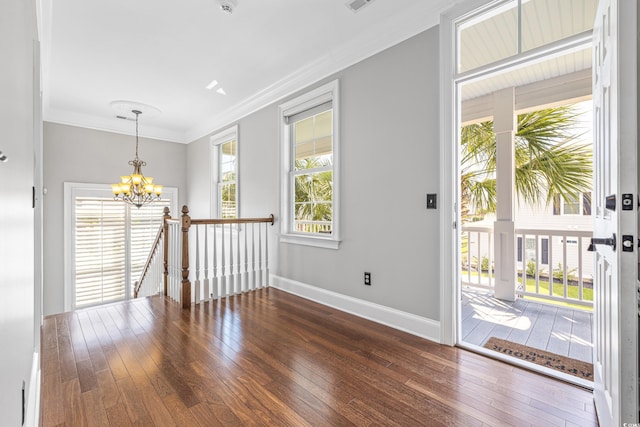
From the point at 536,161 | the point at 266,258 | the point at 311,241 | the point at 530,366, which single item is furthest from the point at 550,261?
the point at 266,258

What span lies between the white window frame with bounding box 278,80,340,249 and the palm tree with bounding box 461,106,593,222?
2.23m

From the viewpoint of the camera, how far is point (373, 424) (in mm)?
1418

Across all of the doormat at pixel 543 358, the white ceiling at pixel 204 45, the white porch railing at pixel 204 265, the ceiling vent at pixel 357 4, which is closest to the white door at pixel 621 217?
the doormat at pixel 543 358

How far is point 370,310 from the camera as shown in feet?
9.11

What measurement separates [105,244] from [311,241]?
3929 mm

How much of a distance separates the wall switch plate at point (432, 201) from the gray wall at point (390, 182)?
0.05 metres

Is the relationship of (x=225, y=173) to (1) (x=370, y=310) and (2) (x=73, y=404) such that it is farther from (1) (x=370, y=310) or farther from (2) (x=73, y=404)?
(2) (x=73, y=404)

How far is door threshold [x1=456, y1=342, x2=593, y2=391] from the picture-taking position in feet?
5.73

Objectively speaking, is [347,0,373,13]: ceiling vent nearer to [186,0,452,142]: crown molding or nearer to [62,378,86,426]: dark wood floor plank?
[186,0,452,142]: crown molding

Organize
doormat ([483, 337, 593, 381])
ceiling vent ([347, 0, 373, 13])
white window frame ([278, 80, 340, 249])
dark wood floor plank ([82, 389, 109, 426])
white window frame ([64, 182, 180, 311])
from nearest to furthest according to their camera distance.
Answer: dark wood floor plank ([82, 389, 109, 426]) < doormat ([483, 337, 593, 381]) < ceiling vent ([347, 0, 373, 13]) < white window frame ([278, 80, 340, 249]) < white window frame ([64, 182, 180, 311])

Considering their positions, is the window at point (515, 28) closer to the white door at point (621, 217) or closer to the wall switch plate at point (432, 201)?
the white door at point (621, 217)

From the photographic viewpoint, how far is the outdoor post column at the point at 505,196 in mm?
3492

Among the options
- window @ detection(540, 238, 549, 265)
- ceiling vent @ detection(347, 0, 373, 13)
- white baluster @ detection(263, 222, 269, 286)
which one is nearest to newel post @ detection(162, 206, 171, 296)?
white baluster @ detection(263, 222, 269, 286)

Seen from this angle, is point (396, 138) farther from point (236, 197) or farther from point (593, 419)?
point (236, 197)
